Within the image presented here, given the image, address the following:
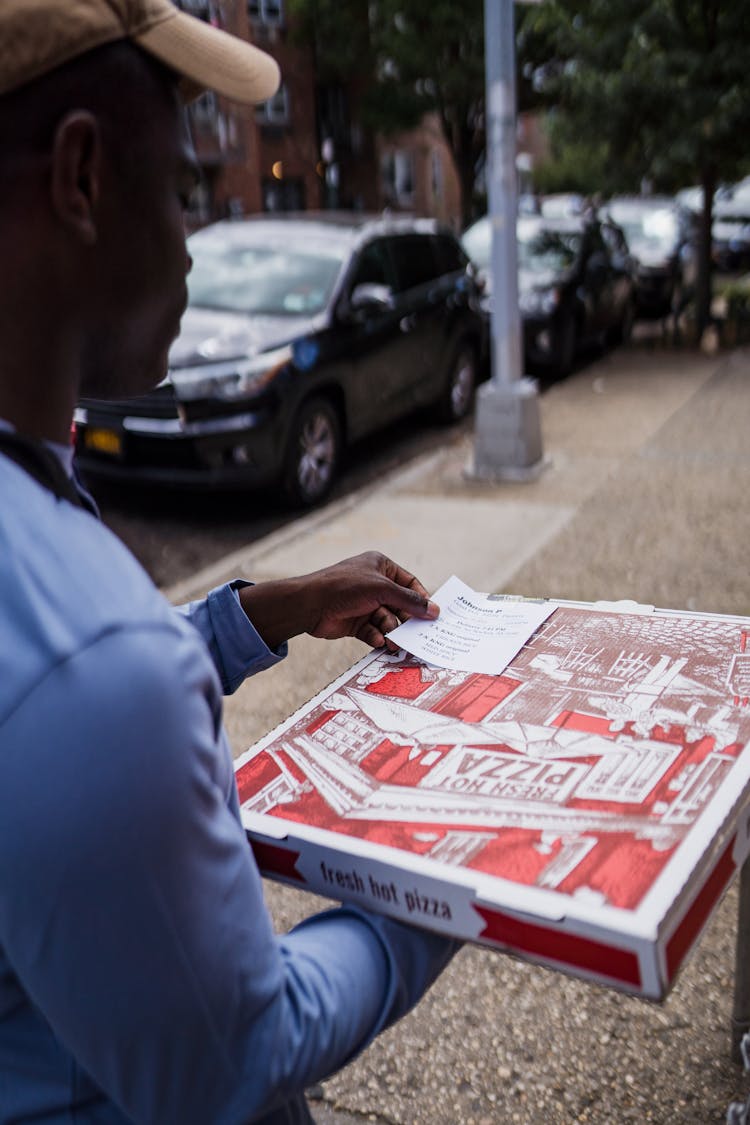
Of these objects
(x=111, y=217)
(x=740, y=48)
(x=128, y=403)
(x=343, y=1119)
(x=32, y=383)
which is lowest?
(x=343, y=1119)

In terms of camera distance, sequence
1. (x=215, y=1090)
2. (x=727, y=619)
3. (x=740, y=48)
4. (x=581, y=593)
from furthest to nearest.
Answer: (x=740, y=48)
(x=581, y=593)
(x=727, y=619)
(x=215, y=1090)

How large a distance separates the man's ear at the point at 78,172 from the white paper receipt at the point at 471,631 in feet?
3.17

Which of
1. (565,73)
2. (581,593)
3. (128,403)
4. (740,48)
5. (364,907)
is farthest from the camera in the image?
(565,73)

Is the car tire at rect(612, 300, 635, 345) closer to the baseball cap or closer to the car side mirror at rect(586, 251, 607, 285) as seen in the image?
the car side mirror at rect(586, 251, 607, 285)

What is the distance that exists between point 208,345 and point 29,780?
21.0 ft

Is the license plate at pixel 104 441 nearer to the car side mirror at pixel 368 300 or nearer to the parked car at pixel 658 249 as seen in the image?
the car side mirror at pixel 368 300

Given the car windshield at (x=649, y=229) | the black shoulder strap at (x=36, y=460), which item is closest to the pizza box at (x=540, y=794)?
the black shoulder strap at (x=36, y=460)

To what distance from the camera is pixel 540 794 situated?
1.30 m

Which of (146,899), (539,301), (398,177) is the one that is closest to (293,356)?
(539,301)

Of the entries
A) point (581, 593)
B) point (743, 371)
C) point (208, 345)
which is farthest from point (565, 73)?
point (581, 593)

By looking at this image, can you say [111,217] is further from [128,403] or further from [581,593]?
[128,403]

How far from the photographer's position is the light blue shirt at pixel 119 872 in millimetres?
821

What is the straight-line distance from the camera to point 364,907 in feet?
4.01

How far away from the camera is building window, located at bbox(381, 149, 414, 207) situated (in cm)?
3634
